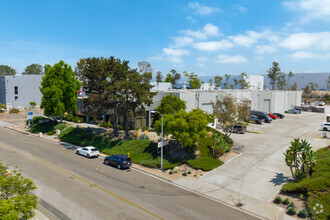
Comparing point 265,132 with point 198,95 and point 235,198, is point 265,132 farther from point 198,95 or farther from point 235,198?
point 235,198

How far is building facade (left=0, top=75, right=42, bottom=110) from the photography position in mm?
73188

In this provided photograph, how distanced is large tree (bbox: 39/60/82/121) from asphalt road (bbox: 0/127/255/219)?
53.0 ft

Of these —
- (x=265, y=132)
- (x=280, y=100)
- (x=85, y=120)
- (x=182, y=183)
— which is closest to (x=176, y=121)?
(x=182, y=183)

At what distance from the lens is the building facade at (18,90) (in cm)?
7319

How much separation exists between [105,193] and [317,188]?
1857cm

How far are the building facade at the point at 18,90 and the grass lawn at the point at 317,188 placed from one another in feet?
260

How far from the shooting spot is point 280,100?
79.3 meters

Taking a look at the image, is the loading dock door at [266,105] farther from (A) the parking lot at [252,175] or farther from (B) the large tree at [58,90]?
(B) the large tree at [58,90]

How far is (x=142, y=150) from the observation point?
107 feet

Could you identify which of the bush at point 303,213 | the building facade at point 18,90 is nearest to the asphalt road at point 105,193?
the bush at point 303,213

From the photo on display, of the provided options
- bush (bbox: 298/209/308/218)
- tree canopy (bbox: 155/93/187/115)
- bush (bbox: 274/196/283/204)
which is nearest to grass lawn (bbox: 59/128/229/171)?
tree canopy (bbox: 155/93/187/115)

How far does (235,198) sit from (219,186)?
8.83 feet

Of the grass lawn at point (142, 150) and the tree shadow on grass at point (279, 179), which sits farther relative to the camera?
the grass lawn at point (142, 150)

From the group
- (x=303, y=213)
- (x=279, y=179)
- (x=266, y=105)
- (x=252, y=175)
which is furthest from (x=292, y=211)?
(x=266, y=105)
